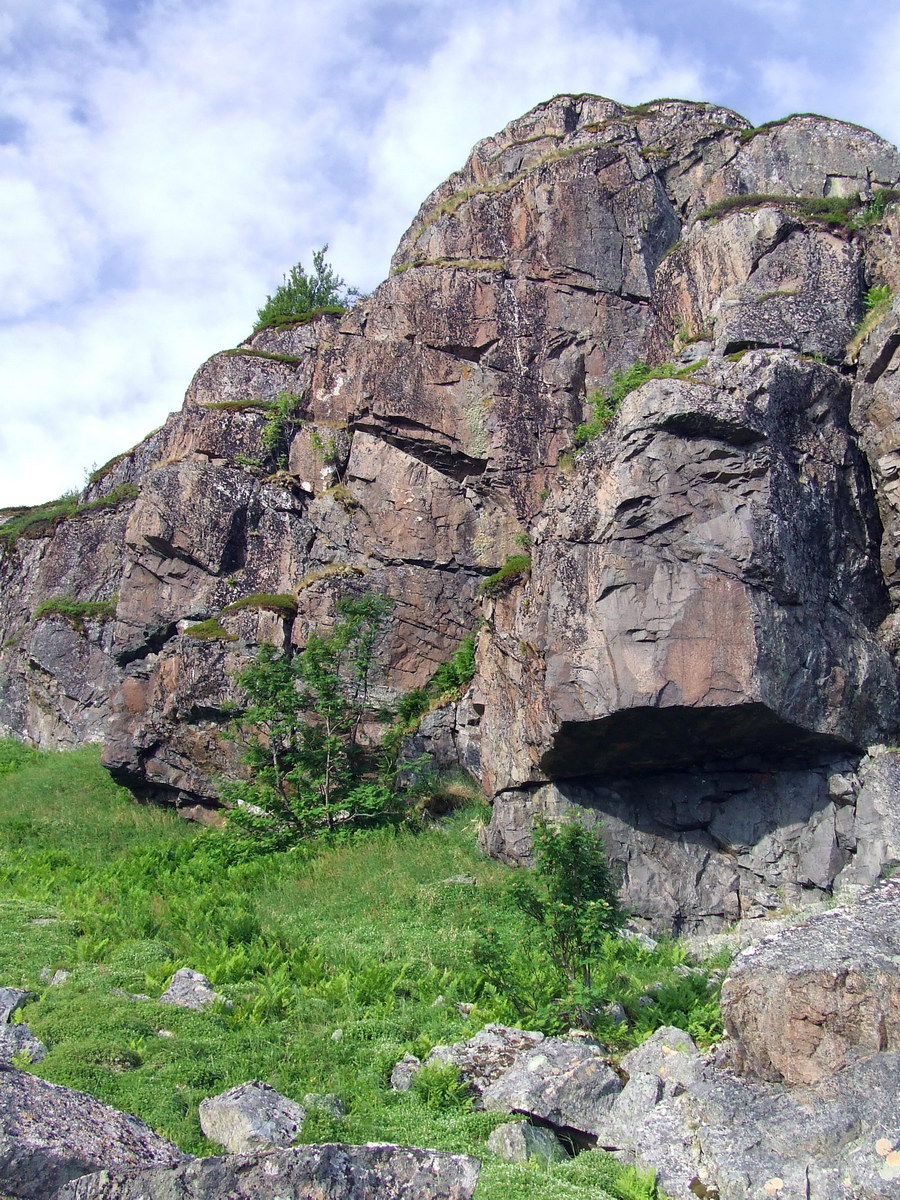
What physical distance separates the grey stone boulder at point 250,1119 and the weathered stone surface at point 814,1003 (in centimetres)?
361

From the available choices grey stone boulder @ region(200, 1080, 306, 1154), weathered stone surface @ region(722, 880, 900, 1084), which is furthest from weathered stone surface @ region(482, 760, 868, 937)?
grey stone boulder @ region(200, 1080, 306, 1154)

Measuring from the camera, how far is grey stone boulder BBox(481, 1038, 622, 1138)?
27.3 feet

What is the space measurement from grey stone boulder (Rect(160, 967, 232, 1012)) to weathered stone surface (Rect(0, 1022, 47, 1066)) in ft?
5.64

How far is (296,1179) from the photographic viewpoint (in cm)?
616

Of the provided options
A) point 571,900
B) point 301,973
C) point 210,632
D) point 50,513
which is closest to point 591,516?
point 571,900

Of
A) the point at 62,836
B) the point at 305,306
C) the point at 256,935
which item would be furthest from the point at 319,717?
the point at 305,306

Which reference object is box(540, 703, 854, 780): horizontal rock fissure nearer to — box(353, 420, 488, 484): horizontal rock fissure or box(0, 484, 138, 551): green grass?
box(353, 420, 488, 484): horizontal rock fissure

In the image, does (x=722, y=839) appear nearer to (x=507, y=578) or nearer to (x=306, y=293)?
(x=507, y=578)

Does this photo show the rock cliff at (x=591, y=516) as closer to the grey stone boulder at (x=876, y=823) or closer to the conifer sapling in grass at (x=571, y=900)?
the grey stone boulder at (x=876, y=823)

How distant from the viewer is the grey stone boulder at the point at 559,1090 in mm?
8336

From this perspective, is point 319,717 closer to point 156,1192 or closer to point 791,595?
point 791,595

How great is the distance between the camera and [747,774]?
1648cm

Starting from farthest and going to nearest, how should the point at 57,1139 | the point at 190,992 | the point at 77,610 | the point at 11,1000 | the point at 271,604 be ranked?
the point at 77,610 < the point at 271,604 < the point at 190,992 < the point at 11,1000 < the point at 57,1139

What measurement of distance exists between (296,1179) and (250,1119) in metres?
1.52
